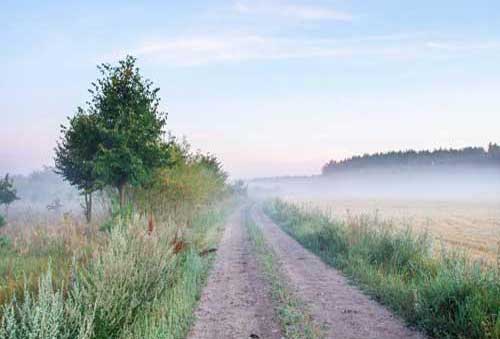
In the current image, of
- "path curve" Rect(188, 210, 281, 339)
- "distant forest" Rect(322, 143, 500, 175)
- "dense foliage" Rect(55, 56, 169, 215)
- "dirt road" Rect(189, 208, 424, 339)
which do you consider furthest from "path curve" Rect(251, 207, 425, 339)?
"distant forest" Rect(322, 143, 500, 175)

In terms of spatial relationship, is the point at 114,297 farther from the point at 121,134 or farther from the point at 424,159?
the point at 424,159

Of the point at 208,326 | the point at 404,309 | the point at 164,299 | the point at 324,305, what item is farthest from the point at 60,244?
the point at 404,309

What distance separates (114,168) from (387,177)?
13862 centimetres

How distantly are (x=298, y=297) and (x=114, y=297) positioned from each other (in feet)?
15.7

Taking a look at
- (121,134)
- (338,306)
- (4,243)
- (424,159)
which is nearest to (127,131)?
(121,134)

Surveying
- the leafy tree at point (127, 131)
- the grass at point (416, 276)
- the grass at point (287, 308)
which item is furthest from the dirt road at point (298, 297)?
the leafy tree at point (127, 131)

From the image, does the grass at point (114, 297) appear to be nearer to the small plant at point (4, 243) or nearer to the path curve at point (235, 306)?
the path curve at point (235, 306)

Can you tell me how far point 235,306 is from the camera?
31.1ft

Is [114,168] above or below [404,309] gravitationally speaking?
above

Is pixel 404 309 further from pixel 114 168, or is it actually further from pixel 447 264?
pixel 114 168

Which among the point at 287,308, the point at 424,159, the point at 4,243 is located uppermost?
the point at 424,159

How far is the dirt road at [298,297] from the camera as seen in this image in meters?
7.79

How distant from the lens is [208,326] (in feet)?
26.8

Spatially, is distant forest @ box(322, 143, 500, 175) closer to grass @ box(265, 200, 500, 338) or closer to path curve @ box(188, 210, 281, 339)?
grass @ box(265, 200, 500, 338)
